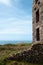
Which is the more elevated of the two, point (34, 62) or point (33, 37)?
point (33, 37)

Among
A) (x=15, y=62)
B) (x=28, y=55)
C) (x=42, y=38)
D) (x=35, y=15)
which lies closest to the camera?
(x=15, y=62)

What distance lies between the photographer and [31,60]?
18797 millimetres

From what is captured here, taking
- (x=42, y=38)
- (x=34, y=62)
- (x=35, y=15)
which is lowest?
(x=34, y=62)

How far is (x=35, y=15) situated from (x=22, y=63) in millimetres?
9344

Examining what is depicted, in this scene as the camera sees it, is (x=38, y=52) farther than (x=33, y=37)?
No

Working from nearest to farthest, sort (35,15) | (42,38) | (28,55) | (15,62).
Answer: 1. (15,62)
2. (28,55)
3. (42,38)
4. (35,15)

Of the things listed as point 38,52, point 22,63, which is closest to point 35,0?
point 38,52

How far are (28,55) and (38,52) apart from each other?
108 centimetres

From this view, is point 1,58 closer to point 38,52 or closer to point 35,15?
point 38,52

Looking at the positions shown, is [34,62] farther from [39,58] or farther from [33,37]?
[33,37]

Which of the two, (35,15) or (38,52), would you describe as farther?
(35,15)

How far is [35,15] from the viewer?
25.5 metres

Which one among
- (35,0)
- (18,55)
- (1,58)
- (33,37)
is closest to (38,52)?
(18,55)

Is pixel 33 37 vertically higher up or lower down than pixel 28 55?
higher up
